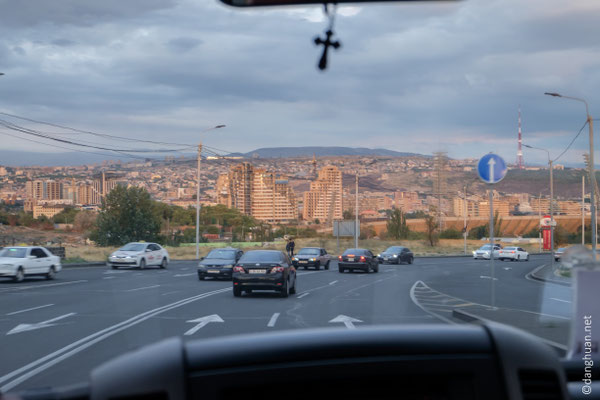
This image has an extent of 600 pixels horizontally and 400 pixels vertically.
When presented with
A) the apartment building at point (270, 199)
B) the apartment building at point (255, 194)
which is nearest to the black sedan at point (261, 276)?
the apartment building at point (255, 194)

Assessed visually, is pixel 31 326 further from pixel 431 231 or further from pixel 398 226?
pixel 398 226

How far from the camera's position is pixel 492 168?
48.1 feet

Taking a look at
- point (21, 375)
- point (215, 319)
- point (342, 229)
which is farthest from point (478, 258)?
point (21, 375)

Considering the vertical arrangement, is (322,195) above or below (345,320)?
above

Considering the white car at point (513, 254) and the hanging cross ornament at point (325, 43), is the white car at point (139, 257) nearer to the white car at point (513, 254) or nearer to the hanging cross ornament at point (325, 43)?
the white car at point (513, 254)

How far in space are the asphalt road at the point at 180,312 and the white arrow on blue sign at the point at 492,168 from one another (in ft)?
9.44

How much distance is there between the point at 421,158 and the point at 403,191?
16.6 m

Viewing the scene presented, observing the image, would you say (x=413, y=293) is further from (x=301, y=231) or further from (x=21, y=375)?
(x=301, y=231)

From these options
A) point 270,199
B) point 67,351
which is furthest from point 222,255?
point 270,199

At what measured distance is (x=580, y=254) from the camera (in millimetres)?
2758

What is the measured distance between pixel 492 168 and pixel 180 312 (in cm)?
828

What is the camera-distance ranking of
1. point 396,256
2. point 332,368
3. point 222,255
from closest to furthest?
point 332,368 → point 222,255 → point 396,256

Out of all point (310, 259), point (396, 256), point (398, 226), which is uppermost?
point (398, 226)

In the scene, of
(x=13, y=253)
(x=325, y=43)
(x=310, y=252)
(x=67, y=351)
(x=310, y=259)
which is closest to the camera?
(x=325, y=43)
